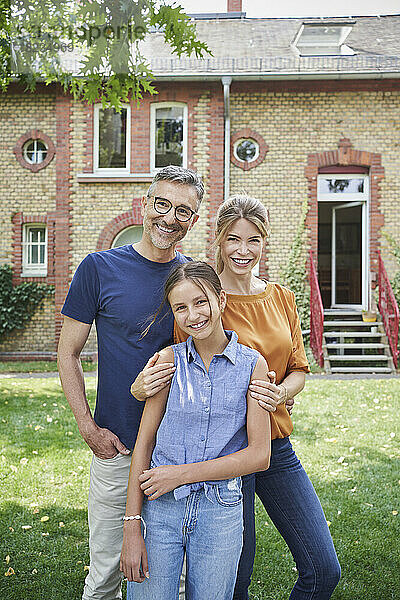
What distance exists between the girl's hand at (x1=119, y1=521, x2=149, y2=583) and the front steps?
9816mm

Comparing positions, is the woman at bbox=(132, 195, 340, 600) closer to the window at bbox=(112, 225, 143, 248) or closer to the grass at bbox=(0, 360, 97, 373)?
the grass at bbox=(0, 360, 97, 373)

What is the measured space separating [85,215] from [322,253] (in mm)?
8619

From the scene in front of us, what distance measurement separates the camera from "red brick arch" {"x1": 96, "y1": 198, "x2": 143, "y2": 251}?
13.7 m

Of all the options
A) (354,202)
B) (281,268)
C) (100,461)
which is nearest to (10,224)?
(281,268)

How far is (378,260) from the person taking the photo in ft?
44.2

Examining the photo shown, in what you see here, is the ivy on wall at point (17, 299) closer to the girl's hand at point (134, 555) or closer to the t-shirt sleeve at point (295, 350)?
the t-shirt sleeve at point (295, 350)

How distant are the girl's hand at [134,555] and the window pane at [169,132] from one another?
1259 centimetres

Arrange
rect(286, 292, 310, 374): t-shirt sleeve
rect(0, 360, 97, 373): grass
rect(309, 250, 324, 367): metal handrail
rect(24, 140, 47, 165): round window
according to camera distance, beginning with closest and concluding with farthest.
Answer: rect(286, 292, 310, 374): t-shirt sleeve → rect(0, 360, 97, 373): grass → rect(309, 250, 324, 367): metal handrail → rect(24, 140, 47, 165): round window

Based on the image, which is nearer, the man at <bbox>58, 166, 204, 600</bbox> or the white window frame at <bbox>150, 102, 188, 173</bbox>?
the man at <bbox>58, 166, 204, 600</bbox>

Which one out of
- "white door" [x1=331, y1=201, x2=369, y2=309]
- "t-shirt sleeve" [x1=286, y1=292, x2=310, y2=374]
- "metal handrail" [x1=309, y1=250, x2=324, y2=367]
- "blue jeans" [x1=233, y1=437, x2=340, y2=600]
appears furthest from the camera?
"white door" [x1=331, y1=201, x2=369, y2=309]

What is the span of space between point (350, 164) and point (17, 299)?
8.31 metres

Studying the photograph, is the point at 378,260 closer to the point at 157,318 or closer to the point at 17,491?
the point at 17,491

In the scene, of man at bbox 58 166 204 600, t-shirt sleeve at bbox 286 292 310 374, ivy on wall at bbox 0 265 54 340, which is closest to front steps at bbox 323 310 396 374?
ivy on wall at bbox 0 265 54 340

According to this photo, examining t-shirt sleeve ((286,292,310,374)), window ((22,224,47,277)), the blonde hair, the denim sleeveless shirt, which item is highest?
Result: window ((22,224,47,277))
